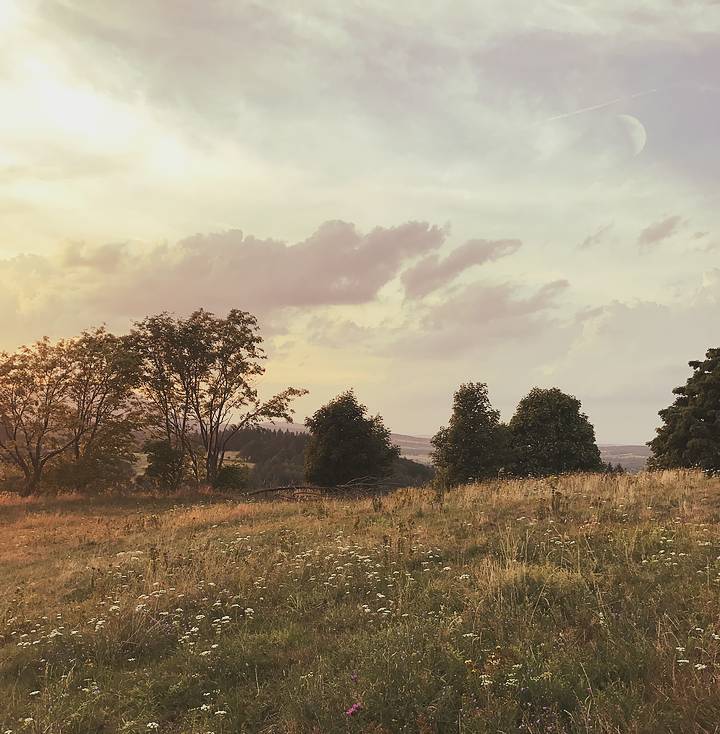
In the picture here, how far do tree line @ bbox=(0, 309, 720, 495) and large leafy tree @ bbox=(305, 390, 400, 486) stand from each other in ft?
0.23

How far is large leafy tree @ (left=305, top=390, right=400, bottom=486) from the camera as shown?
3231 cm

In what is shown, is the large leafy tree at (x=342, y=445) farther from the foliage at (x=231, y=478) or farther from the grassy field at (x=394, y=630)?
the grassy field at (x=394, y=630)

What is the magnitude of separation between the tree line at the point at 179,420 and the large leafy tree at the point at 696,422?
0.38 ft

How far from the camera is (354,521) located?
14.9m

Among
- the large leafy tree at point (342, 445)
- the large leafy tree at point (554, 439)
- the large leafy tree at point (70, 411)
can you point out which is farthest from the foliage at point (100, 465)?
the large leafy tree at point (554, 439)

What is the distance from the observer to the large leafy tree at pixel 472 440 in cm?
2488

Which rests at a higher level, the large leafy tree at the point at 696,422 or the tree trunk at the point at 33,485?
the large leafy tree at the point at 696,422

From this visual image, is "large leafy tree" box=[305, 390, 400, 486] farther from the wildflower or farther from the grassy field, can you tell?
the wildflower

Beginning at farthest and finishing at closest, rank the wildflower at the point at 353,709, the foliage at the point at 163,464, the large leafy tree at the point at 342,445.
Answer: the foliage at the point at 163,464 < the large leafy tree at the point at 342,445 < the wildflower at the point at 353,709

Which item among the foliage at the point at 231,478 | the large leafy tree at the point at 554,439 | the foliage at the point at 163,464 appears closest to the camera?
the large leafy tree at the point at 554,439

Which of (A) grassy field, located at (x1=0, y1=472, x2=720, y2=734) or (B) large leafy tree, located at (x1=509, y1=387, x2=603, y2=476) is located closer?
(A) grassy field, located at (x1=0, y1=472, x2=720, y2=734)

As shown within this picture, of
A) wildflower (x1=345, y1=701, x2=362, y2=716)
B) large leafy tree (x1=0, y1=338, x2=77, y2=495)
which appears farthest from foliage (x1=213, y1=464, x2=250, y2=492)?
wildflower (x1=345, y1=701, x2=362, y2=716)

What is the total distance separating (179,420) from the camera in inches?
1544

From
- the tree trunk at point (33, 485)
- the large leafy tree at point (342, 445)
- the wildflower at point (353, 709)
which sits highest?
the large leafy tree at point (342, 445)
